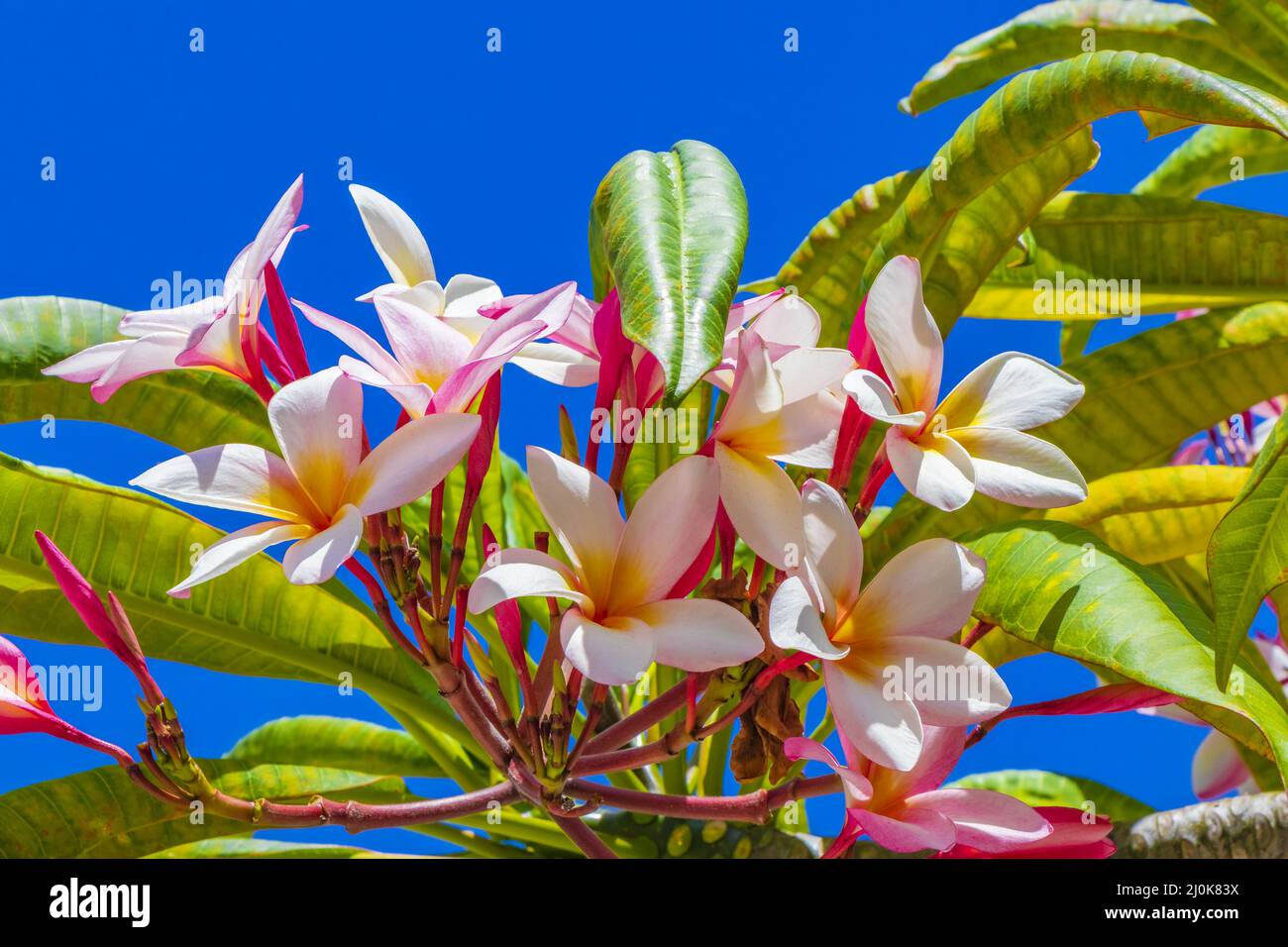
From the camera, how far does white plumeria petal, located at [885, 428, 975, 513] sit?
45 centimetres

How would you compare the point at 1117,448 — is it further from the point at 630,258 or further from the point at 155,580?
the point at 155,580

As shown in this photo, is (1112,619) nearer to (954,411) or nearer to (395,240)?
(954,411)

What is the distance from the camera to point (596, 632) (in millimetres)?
410

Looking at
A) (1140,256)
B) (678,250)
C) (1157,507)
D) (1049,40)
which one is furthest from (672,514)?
(1049,40)

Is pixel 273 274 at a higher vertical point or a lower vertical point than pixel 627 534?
higher

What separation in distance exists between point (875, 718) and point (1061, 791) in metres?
0.81

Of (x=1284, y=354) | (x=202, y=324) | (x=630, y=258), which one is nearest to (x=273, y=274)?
(x=202, y=324)

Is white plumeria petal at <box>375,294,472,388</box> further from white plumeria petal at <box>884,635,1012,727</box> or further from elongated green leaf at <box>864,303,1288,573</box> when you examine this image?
elongated green leaf at <box>864,303,1288,573</box>

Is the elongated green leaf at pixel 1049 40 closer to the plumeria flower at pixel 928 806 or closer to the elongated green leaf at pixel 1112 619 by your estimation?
the elongated green leaf at pixel 1112 619

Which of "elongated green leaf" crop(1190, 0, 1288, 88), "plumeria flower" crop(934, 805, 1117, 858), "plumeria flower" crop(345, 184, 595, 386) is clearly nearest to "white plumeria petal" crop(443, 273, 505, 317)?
"plumeria flower" crop(345, 184, 595, 386)

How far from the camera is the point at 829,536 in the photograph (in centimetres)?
45

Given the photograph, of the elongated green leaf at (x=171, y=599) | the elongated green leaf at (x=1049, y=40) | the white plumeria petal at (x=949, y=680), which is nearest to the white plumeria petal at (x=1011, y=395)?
the white plumeria petal at (x=949, y=680)

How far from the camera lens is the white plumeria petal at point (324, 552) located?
40cm

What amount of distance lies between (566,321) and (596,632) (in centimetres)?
17
